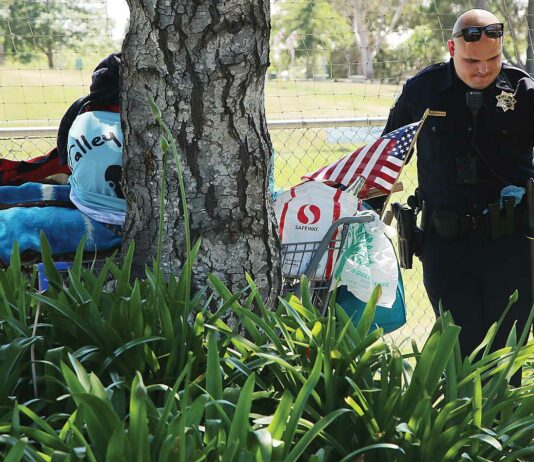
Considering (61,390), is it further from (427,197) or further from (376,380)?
(427,197)

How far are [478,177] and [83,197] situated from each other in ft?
5.37

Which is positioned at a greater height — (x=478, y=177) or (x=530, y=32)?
(x=530, y=32)

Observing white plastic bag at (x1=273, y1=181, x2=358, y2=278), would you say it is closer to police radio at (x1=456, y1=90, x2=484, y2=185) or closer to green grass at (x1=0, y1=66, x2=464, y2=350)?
police radio at (x1=456, y1=90, x2=484, y2=185)

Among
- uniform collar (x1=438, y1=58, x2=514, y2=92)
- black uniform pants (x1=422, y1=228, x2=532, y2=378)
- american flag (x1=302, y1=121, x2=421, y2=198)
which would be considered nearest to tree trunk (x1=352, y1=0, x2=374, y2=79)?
uniform collar (x1=438, y1=58, x2=514, y2=92)

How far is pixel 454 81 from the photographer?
4051mm

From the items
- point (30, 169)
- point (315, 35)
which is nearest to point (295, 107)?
point (315, 35)

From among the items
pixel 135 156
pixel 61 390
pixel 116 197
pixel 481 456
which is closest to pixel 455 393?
pixel 481 456

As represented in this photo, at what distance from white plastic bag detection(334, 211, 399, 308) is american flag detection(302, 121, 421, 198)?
0.73ft

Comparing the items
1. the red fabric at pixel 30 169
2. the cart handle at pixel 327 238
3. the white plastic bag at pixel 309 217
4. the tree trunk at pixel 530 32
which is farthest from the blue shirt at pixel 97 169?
the tree trunk at pixel 530 32

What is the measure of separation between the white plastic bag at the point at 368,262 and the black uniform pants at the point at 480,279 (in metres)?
0.62

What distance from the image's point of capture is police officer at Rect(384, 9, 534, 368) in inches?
154

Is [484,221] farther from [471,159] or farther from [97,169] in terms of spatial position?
[97,169]

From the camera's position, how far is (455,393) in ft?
6.81

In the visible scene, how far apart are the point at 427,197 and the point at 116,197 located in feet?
4.65
